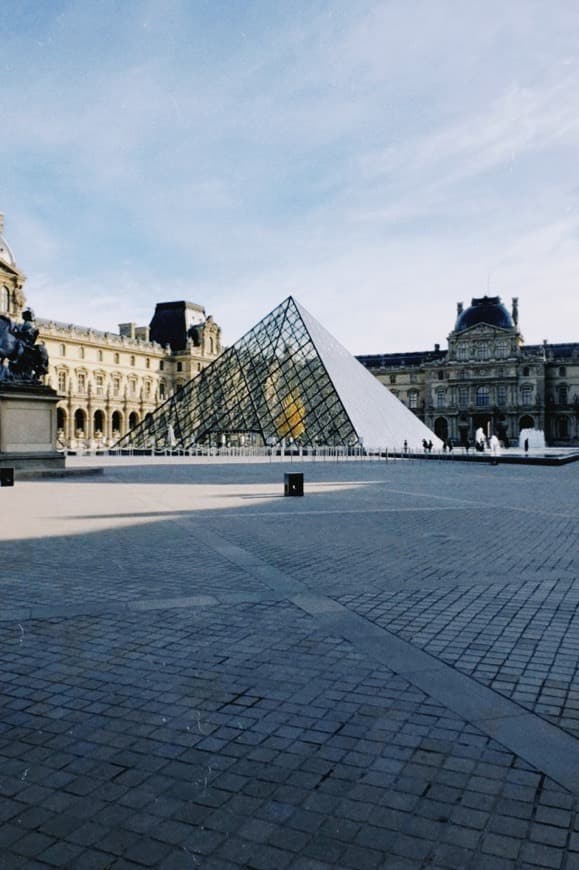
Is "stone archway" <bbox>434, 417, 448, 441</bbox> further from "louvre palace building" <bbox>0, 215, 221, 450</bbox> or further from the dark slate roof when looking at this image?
"louvre palace building" <bbox>0, 215, 221, 450</bbox>

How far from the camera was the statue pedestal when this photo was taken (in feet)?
64.2

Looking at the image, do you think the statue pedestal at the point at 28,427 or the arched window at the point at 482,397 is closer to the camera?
the statue pedestal at the point at 28,427

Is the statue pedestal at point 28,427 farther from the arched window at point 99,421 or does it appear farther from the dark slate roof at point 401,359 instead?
the dark slate roof at point 401,359

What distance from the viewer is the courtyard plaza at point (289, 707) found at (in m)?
2.43

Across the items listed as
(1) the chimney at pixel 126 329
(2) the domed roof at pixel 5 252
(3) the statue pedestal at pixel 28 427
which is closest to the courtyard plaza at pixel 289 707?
(3) the statue pedestal at pixel 28 427

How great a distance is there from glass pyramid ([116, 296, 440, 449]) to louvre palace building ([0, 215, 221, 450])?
20623mm

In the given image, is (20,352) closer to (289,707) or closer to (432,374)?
(289,707)

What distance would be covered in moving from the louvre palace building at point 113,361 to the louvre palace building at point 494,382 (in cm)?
2798

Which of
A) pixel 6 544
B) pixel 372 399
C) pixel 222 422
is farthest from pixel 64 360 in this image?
pixel 6 544

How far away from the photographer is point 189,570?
6.78 meters

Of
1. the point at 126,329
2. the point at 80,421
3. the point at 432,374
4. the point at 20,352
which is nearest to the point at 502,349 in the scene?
the point at 432,374

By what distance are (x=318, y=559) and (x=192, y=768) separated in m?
4.51

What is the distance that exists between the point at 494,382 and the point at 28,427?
72.6 m

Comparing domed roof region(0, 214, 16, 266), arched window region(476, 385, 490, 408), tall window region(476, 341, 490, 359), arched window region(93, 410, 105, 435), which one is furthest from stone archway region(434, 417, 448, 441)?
domed roof region(0, 214, 16, 266)
